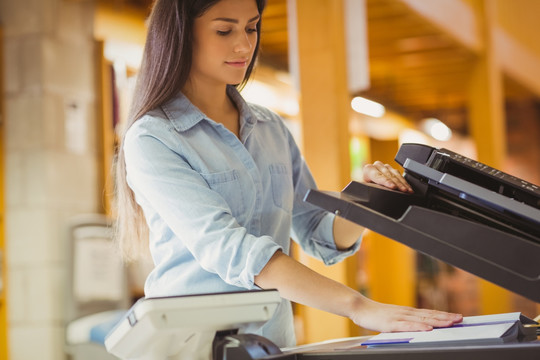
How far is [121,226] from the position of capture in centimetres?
169

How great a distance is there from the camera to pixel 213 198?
1383 mm

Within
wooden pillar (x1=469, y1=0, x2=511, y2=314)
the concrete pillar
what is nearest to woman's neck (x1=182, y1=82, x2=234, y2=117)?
the concrete pillar

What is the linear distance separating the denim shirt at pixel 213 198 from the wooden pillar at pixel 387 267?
9338mm

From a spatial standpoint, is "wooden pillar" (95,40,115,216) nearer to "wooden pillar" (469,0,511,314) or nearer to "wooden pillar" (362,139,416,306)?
"wooden pillar" (469,0,511,314)

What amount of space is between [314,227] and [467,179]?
51 centimetres

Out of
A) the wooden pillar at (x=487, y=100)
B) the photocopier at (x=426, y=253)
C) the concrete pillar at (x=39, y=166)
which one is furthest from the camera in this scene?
the wooden pillar at (x=487, y=100)

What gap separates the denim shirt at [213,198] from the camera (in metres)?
1.33

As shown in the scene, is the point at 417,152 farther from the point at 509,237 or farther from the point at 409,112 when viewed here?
the point at 409,112

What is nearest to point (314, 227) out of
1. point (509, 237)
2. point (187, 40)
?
point (187, 40)

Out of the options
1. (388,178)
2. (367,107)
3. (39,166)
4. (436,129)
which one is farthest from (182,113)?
(436,129)

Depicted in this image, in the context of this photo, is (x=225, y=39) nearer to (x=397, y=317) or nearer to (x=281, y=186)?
(x=281, y=186)

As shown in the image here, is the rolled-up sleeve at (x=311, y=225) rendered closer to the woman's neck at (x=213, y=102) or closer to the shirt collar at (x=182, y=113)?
the woman's neck at (x=213, y=102)

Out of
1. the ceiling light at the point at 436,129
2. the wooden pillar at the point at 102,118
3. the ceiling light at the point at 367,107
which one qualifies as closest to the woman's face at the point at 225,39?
the wooden pillar at the point at 102,118

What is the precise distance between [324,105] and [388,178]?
113 inches
